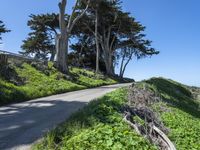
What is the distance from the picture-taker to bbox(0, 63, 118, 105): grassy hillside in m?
19.5

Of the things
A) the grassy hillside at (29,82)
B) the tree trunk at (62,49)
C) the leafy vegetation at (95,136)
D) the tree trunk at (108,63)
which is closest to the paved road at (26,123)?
the leafy vegetation at (95,136)

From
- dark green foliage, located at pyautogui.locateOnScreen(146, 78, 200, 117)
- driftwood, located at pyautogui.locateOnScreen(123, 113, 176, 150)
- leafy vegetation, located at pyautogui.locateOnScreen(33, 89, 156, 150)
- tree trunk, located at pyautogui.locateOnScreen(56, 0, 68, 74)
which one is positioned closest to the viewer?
leafy vegetation, located at pyautogui.locateOnScreen(33, 89, 156, 150)

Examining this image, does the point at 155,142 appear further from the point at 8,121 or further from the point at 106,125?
the point at 8,121

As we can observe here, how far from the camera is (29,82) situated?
24703 mm

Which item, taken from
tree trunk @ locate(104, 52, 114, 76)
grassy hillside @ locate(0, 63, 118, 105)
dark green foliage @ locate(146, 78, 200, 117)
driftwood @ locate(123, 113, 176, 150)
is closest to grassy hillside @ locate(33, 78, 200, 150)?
driftwood @ locate(123, 113, 176, 150)

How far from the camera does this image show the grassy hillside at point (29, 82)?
64.0ft

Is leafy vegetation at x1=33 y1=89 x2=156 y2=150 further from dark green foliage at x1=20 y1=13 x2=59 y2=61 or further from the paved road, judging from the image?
dark green foliage at x1=20 y1=13 x2=59 y2=61

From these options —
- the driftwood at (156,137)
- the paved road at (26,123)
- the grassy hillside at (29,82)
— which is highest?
the grassy hillside at (29,82)

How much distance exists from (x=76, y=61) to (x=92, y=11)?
40.2ft

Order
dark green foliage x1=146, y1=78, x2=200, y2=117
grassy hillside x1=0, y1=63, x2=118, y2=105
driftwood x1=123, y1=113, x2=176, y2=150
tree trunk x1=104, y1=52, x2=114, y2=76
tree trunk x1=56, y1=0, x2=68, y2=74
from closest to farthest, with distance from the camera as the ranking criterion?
driftwood x1=123, y1=113, x2=176, y2=150, grassy hillside x1=0, y1=63, x2=118, y2=105, dark green foliage x1=146, y1=78, x2=200, y2=117, tree trunk x1=56, y1=0, x2=68, y2=74, tree trunk x1=104, y1=52, x2=114, y2=76

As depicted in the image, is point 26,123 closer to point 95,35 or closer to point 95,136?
point 95,136

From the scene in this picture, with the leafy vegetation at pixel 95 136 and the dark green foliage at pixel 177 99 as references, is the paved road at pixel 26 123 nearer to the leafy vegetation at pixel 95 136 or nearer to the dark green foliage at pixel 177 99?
the leafy vegetation at pixel 95 136

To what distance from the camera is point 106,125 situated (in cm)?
932

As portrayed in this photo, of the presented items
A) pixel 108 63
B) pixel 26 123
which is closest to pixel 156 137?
pixel 26 123
